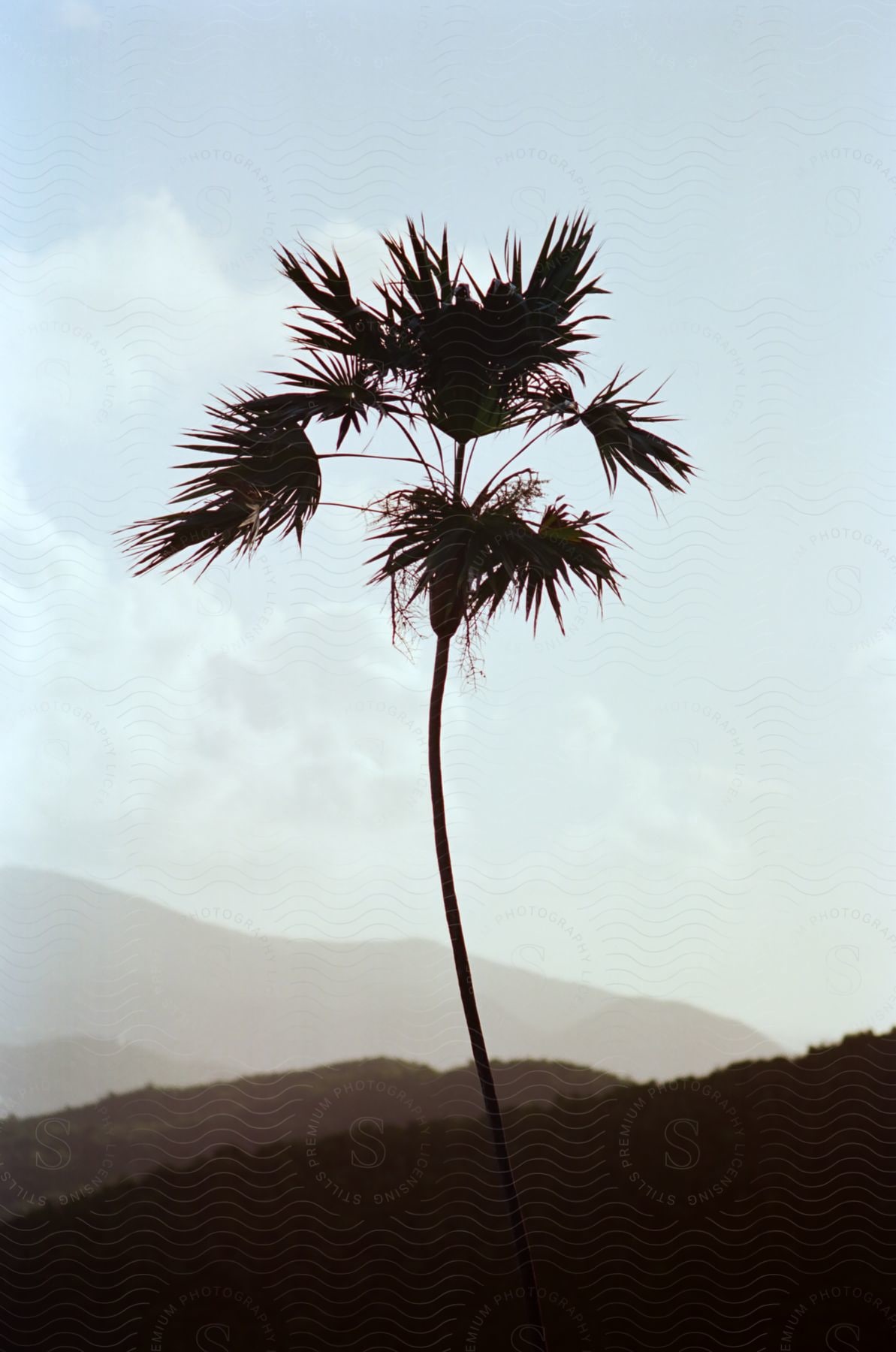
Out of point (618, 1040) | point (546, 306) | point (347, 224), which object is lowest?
point (618, 1040)

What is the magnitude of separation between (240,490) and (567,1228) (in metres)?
1.72

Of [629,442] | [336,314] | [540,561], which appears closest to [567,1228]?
[540,561]

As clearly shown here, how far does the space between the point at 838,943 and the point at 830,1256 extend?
660 millimetres

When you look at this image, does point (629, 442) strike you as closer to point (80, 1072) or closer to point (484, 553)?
point (484, 553)

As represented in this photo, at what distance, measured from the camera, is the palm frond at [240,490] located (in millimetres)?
2084

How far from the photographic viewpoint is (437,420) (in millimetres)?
2076

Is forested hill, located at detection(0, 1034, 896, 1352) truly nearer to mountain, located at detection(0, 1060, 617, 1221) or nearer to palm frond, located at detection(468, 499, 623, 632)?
mountain, located at detection(0, 1060, 617, 1221)

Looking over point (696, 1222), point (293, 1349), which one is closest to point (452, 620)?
point (696, 1222)

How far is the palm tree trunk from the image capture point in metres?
1.95

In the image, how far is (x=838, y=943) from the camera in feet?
6.60

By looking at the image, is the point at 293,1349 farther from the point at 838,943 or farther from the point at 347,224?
the point at 347,224

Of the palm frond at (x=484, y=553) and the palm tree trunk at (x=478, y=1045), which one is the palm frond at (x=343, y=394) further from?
the palm tree trunk at (x=478, y=1045)

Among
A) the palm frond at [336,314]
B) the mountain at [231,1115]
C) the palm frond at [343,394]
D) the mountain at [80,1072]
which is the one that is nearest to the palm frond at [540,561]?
the palm frond at [343,394]

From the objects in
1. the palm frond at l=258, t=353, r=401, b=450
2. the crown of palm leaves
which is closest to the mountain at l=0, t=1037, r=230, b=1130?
the crown of palm leaves
